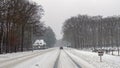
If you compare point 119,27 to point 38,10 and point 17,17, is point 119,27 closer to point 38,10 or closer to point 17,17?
point 38,10

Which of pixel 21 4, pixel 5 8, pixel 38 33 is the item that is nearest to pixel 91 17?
pixel 38 33

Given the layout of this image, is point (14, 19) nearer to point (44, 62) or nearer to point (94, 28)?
point (44, 62)

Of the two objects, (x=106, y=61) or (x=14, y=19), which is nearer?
(x=106, y=61)

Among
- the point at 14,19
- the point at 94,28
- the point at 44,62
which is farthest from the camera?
the point at 94,28

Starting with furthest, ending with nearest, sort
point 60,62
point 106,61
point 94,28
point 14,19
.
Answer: point 94,28
point 14,19
point 106,61
point 60,62

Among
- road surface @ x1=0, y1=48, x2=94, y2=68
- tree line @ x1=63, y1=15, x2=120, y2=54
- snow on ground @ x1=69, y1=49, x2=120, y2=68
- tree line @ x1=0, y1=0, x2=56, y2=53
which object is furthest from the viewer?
tree line @ x1=63, y1=15, x2=120, y2=54

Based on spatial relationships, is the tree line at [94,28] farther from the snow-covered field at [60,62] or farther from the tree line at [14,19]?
the snow-covered field at [60,62]

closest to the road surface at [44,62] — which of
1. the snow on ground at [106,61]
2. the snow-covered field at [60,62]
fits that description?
the snow-covered field at [60,62]

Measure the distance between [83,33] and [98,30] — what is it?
6.73 meters

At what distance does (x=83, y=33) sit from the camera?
13588 cm

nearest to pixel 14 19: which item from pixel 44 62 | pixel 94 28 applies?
pixel 44 62

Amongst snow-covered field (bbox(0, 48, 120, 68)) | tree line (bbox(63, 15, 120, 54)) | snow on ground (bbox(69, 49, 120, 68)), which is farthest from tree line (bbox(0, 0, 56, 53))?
tree line (bbox(63, 15, 120, 54))

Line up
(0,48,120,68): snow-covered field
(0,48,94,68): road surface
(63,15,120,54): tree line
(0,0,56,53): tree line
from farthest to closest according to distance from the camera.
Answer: (63,15,120,54): tree line, (0,0,56,53): tree line, (0,48,120,68): snow-covered field, (0,48,94,68): road surface

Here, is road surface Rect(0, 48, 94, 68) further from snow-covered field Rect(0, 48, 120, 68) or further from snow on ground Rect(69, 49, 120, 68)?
snow on ground Rect(69, 49, 120, 68)
